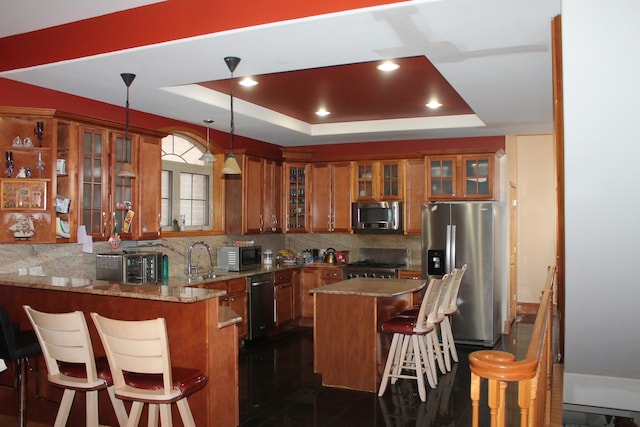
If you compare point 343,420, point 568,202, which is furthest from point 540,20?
point 343,420

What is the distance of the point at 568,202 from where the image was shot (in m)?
2.85

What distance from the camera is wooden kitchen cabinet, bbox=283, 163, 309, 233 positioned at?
8039mm

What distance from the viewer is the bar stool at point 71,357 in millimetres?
3262

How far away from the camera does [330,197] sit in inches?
319

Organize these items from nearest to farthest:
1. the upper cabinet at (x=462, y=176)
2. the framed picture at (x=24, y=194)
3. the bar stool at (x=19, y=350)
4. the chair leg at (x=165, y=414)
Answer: the chair leg at (x=165, y=414) < the bar stool at (x=19, y=350) < the framed picture at (x=24, y=194) < the upper cabinet at (x=462, y=176)

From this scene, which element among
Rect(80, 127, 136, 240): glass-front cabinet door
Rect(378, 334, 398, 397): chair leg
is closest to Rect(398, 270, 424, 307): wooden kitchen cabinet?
Rect(378, 334, 398, 397): chair leg

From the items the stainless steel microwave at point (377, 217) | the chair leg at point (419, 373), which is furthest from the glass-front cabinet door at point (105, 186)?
the stainless steel microwave at point (377, 217)

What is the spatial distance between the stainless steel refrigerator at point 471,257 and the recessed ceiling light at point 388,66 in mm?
2743

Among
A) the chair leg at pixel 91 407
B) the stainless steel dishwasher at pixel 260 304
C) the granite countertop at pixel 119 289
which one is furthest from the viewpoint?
the stainless steel dishwasher at pixel 260 304

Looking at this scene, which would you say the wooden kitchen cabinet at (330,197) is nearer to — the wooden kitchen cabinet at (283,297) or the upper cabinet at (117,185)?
the wooden kitchen cabinet at (283,297)

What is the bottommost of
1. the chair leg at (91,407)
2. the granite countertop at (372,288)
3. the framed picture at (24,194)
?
the chair leg at (91,407)

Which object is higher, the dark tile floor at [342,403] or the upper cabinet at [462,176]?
the upper cabinet at [462,176]

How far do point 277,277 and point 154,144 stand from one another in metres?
2.53

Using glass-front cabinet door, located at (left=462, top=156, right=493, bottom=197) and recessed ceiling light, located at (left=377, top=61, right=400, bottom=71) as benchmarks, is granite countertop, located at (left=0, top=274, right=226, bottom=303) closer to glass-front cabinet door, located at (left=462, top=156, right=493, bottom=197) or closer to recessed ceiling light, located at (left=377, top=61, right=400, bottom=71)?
recessed ceiling light, located at (left=377, top=61, right=400, bottom=71)
